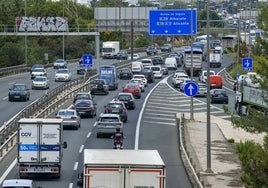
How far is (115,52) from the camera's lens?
13375cm

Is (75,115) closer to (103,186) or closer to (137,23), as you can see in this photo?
(103,186)

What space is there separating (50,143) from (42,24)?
7622 cm

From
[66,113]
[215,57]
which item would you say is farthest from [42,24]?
[66,113]

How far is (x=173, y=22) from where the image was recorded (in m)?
60.6

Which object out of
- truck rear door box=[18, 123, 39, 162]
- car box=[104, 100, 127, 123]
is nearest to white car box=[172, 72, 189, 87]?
car box=[104, 100, 127, 123]

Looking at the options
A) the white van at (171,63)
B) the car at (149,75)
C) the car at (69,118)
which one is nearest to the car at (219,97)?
the car at (149,75)

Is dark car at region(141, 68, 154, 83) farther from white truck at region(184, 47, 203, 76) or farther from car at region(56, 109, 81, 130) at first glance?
car at region(56, 109, 81, 130)

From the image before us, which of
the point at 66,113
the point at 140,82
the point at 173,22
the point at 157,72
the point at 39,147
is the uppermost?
the point at 173,22

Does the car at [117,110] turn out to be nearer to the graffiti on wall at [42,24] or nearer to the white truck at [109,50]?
the graffiti on wall at [42,24]

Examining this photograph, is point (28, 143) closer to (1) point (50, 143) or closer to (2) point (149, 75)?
(1) point (50, 143)

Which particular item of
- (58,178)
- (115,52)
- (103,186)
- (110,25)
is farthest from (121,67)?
(103,186)

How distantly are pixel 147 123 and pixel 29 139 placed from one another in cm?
2243

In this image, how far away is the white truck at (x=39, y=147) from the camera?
31172 mm

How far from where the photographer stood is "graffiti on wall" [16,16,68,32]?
105312 millimetres
